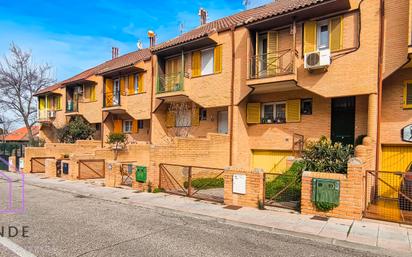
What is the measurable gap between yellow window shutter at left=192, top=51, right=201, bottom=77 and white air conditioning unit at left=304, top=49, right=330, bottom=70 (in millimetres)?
6865

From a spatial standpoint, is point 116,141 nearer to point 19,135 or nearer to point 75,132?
point 75,132

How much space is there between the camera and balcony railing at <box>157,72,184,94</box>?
17.6 meters

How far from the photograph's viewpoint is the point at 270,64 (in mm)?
13484

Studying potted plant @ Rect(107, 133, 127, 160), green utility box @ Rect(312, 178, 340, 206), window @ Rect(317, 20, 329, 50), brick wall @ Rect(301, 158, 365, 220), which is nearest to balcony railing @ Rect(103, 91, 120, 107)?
potted plant @ Rect(107, 133, 127, 160)

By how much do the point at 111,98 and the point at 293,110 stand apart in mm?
14957

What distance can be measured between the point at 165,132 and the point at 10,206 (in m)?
10.8

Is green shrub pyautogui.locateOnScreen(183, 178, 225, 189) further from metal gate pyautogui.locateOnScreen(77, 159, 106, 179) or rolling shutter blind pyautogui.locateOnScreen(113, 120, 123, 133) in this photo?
rolling shutter blind pyautogui.locateOnScreen(113, 120, 123, 133)

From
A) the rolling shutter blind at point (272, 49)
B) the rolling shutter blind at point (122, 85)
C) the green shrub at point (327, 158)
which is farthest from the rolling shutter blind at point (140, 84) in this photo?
the green shrub at point (327, 158)

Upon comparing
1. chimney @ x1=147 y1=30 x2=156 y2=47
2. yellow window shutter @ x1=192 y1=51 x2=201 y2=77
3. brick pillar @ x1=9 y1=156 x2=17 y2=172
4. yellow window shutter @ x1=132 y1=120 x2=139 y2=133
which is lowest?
brick pillar @ x1=9 y1=156 x2=17 y2=172

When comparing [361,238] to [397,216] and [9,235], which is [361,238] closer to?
[397,216]

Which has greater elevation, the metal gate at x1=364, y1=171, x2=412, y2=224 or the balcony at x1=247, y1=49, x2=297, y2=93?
the balcony at x1=247, y1=49, x2=297, y2=93

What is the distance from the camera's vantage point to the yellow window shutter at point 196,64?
16.8 m

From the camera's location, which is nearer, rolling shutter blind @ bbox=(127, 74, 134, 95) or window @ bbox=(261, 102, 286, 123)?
window @ bbox=(261, 102, 286, 123)

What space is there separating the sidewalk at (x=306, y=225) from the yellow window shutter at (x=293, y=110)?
6.23 metres
